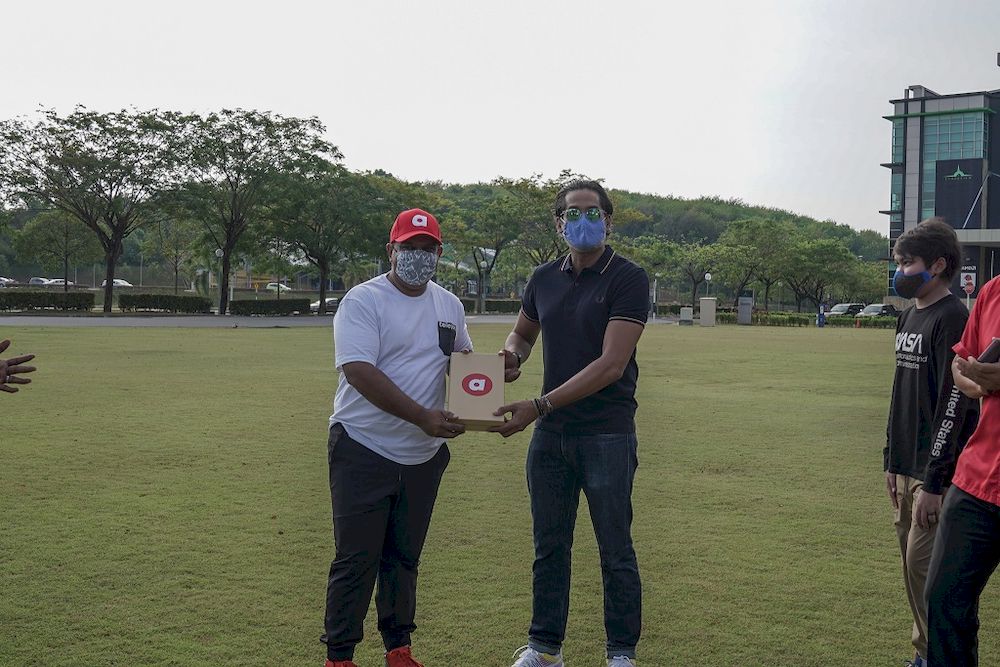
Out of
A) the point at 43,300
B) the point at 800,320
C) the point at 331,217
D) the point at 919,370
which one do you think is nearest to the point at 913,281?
the point at 919,370

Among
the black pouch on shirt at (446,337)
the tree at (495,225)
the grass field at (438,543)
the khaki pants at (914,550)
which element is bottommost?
the grass field at (438,543)

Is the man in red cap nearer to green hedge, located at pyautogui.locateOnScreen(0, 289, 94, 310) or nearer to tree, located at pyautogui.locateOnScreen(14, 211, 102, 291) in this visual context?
green hedge, located at pyautogui.locateOnScreen(0, 289, 94, 310)

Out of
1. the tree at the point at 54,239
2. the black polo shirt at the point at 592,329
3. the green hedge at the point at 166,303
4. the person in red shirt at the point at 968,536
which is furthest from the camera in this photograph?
the tree at the point at 54,239

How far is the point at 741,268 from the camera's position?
85.3 m

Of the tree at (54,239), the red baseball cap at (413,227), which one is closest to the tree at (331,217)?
the tree at (54,239)

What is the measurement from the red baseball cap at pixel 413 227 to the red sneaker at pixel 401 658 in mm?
1638

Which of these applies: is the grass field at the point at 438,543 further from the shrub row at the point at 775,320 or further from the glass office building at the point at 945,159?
the glass office building at the point at 945,159

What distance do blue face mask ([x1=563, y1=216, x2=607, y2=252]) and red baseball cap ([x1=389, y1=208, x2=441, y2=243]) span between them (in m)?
0.53

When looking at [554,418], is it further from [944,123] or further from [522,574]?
[944,123]

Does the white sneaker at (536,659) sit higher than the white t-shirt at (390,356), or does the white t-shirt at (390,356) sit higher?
the white t-shirt at (390,356)

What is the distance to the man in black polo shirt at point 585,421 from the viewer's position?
4.14 metres

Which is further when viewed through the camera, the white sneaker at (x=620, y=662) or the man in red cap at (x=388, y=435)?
the white sneaker at (x=620, y=662)

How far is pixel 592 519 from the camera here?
169 inches

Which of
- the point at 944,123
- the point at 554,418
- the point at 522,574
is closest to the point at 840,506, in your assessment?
the point at 522,574
